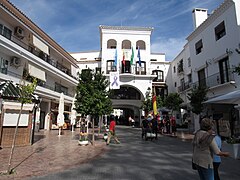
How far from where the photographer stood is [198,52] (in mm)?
22547

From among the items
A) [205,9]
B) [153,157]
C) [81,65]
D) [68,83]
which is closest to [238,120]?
[153,157]

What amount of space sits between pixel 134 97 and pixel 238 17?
20311 millimetres

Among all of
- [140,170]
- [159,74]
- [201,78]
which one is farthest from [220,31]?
[159,74]

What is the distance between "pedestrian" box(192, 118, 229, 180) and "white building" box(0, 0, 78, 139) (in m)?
12.2

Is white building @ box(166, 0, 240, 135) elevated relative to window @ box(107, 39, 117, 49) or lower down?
lower down

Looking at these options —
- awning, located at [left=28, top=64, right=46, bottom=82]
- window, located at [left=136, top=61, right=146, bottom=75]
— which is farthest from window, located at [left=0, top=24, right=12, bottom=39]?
window, located at [left=136, top=61, right=146, bottom=75]

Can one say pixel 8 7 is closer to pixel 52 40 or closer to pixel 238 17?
pixel 52 40

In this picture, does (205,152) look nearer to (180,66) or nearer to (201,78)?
(201,78)

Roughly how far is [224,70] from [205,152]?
16.8 meters

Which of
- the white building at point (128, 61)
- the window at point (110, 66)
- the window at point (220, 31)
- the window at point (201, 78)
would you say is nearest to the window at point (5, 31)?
the white building at point (128, 61)

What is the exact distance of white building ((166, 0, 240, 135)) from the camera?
16203 mm

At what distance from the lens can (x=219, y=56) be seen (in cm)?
1841

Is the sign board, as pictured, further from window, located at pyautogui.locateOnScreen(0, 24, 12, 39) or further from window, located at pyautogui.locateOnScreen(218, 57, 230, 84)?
window, located at pyautogui.locateOnScreen(0, 24, 12, 39)

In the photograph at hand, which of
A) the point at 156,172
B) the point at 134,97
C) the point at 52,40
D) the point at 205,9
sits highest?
the point at 205,9
